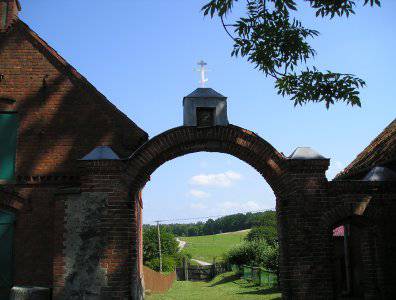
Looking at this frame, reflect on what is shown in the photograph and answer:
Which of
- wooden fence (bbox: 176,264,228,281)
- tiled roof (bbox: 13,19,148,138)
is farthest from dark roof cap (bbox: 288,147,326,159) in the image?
wooden fence (bbox: 176,264,228,281)

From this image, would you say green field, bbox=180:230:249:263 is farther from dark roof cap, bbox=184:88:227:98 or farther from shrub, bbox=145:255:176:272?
dark roof cap, bbox=184:88:227:98

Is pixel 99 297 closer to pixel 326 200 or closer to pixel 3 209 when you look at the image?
pixel 3 209

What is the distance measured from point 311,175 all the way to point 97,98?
5628 mm

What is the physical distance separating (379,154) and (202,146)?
20.6ft

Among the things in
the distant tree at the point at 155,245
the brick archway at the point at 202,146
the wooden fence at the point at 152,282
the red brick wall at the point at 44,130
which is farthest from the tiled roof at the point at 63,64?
the distant tree at the point at 155,245

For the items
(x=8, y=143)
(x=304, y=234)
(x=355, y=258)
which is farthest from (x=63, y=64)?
(x=355, y=258)

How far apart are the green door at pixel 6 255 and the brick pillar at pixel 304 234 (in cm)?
626

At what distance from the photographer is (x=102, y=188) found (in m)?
9.55

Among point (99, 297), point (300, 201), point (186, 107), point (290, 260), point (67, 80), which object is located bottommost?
point (99, 297)

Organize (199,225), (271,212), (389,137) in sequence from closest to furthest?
1. (389,137)
2. (271,212)
3. (199,225)

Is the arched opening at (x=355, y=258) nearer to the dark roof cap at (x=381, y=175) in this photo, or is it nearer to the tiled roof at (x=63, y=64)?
the dark roof cap at (x=381, y=175)

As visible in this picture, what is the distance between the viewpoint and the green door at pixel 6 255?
9938mm

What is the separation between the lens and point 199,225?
105875 millimetres

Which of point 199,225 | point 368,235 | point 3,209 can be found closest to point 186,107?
point 3,209
